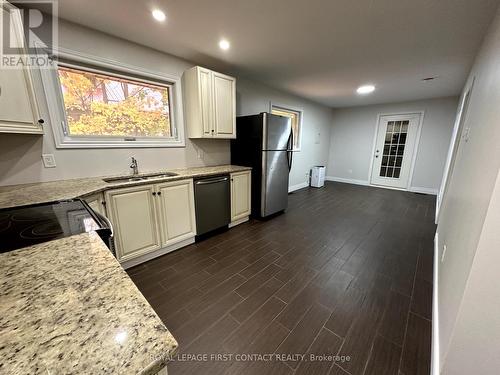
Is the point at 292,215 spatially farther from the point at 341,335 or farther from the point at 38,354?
the point at 38,354

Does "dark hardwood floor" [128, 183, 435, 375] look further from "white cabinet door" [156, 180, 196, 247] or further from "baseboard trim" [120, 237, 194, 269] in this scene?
"white cabinet door" [156, 180, 196, 247]

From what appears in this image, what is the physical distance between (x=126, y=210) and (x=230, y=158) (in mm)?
1962

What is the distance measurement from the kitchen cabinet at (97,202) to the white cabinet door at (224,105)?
1.64m

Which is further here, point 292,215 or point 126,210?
point 292,215

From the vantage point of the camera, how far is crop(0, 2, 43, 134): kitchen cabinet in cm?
143

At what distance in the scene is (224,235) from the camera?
114 inches

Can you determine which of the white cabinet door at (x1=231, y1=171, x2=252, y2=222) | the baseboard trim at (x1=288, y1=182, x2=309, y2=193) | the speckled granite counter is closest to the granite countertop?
the speckled granite counter

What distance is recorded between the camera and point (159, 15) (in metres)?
1.82

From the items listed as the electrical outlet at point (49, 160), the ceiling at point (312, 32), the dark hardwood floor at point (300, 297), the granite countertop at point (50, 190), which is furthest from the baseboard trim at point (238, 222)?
the ceiling at point (312, 32)

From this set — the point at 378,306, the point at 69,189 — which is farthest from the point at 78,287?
the point at 378,306

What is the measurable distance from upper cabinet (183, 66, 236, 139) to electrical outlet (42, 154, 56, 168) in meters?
1.48

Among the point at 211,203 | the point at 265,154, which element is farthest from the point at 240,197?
the point at 265,154

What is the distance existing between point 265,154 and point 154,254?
202cm

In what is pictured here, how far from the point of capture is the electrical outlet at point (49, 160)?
192 centimetres
